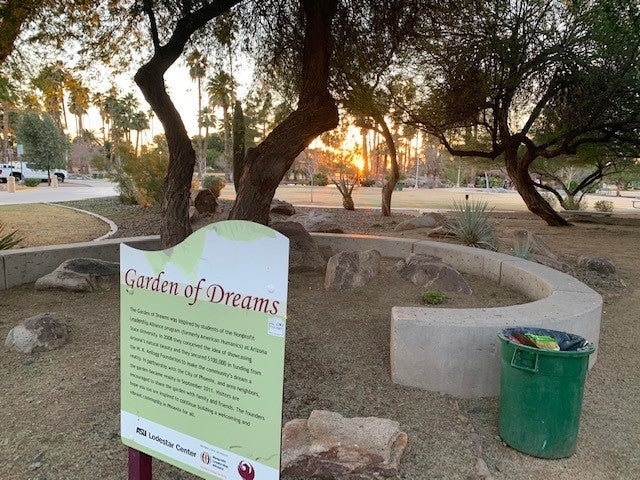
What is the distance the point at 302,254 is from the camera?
6547 millimetres

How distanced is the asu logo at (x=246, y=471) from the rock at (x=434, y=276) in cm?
421

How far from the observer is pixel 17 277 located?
563 centimetres

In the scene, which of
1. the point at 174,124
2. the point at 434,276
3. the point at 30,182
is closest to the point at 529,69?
the point at 434,276

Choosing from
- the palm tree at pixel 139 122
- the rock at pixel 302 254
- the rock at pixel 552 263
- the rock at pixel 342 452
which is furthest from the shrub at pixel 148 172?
the palm tree at pixel 139 122

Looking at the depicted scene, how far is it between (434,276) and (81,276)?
4044 millimetres

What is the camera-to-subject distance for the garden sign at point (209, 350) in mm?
1633

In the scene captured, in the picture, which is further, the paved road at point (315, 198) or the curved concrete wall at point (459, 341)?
the paved road at point (315, 198)

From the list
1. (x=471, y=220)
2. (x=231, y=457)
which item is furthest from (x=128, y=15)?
(x=231, y=457)

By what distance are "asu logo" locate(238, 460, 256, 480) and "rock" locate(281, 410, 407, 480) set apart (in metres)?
0.84

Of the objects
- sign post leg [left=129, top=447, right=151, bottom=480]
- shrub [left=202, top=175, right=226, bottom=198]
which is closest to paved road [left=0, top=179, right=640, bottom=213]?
shrub [left=202, top=175, right=226, bottom=198]

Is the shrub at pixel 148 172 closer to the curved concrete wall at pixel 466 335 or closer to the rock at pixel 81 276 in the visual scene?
the rock at pixel 81 276

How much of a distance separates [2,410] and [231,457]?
220cm

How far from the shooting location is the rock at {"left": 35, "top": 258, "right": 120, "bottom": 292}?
540 centimetres

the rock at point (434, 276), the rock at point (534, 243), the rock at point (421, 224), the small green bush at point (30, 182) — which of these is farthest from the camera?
the small green bush at point (30, 182)
